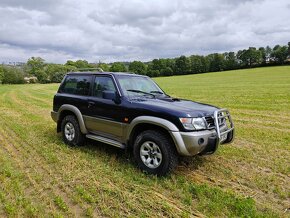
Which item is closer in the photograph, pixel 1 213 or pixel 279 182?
pixel 1 213

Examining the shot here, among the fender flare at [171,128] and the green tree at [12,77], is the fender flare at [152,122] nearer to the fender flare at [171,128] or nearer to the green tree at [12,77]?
the fender flare at [171,128]

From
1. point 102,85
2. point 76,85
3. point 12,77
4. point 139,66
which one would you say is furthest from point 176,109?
point 12,77

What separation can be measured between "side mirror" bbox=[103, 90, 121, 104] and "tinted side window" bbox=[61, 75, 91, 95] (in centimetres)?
81

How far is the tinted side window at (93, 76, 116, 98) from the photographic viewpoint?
212 inches

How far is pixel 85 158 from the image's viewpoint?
529cm

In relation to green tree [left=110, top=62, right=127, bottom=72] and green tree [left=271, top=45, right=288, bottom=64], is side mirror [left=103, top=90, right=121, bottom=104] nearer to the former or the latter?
green tree [left=110, top=62, right=127, bottom=72]

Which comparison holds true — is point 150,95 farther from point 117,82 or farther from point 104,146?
point 104,146

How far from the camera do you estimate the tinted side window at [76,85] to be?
5.92 meters

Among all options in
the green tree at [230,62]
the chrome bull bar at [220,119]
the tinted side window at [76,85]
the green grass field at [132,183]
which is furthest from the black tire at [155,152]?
the green tree at [230,62]

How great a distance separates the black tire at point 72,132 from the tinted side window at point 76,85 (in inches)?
25.1

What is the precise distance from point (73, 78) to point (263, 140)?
5.13 metres

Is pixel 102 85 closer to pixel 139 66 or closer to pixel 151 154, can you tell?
pixel 151 154

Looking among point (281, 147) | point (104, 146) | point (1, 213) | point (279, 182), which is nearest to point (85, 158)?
point (104, 146)

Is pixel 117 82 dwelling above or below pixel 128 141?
above
